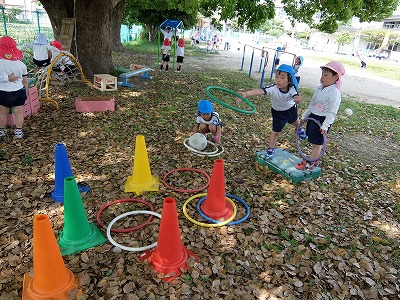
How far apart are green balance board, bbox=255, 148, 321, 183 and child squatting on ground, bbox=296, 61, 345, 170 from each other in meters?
0.53

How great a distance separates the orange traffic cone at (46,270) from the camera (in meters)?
2.42

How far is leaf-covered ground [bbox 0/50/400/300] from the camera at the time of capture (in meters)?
2.88

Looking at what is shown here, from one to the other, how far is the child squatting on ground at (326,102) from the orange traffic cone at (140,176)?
260cm

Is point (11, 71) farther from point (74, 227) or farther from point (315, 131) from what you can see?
point (315, 131)

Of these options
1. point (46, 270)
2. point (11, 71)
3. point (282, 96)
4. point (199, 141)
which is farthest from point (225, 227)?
point (11, 71)

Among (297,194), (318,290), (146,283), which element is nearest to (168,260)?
(146,283)

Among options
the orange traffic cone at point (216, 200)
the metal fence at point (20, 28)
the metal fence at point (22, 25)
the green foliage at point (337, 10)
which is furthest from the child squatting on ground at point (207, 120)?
the metal fence at point (20, 28)

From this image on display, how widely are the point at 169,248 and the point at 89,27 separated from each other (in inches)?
348

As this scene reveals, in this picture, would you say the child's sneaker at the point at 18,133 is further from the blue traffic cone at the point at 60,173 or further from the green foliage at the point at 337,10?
the green foliage at the point at 337,10

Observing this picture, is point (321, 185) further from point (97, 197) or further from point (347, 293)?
point (97, 197)

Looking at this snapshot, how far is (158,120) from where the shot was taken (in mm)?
7059

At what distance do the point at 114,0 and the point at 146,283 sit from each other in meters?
9.71

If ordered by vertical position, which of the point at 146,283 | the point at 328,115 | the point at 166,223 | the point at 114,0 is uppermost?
the point at 114,0

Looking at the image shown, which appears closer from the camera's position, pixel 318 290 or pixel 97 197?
pixel 318 290
